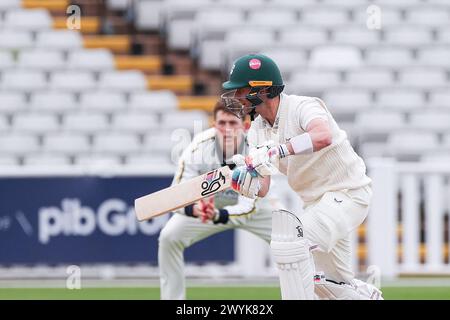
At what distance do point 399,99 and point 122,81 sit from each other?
126 inches

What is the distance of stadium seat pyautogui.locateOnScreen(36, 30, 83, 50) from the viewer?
1587 cm

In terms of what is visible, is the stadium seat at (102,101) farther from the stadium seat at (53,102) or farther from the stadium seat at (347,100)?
the stadium seat at (347,100)

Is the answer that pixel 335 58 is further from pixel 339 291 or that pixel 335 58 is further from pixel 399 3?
pixel 339 291

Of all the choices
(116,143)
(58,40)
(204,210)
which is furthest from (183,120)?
(204,210)

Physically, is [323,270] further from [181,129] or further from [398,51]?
[398,51]

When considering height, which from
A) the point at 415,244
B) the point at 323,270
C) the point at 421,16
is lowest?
the point at 415,244

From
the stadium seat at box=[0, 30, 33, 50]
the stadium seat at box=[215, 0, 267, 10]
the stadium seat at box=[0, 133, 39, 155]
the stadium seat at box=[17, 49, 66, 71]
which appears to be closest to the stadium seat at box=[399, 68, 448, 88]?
the stadium seat at box=[215, 0, 267, 10]

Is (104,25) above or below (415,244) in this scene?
above

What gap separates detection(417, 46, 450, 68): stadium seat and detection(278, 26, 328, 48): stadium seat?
1.18 meters

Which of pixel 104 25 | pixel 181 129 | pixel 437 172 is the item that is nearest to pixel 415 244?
pixel 437 172

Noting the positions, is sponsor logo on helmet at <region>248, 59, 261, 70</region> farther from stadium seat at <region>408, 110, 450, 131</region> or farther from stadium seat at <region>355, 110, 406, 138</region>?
stadium seat at <region>408, 110, 450, 131</region>
